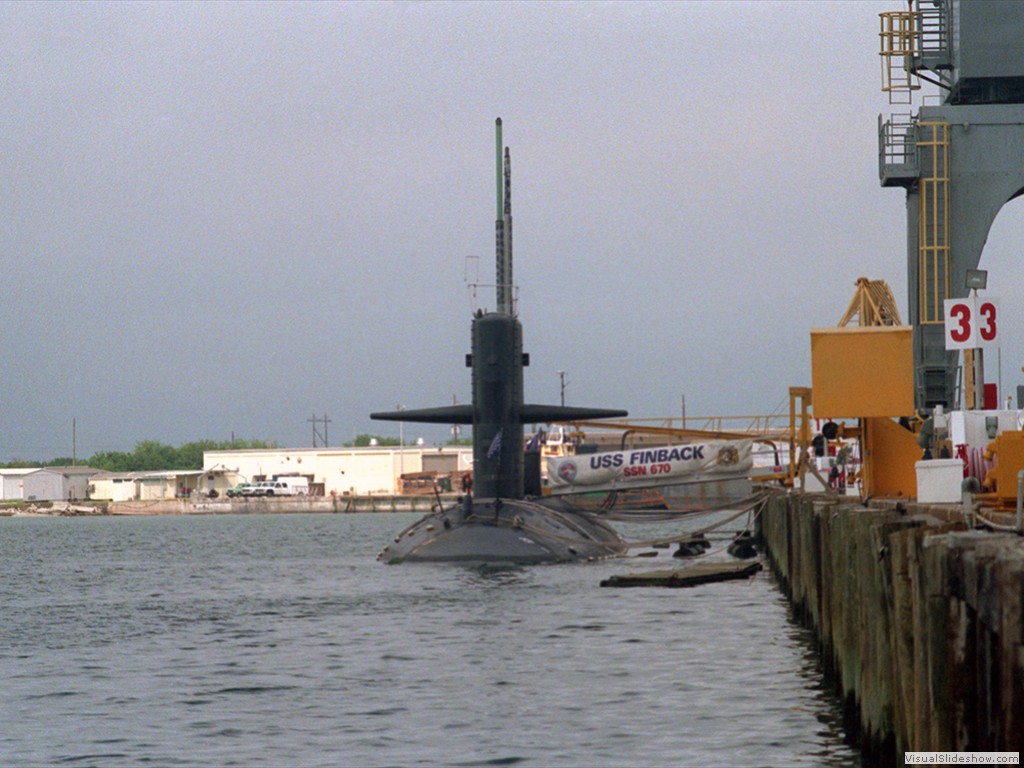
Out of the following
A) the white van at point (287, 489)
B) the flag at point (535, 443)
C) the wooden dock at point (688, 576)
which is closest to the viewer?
the wooden dock at point (688, 576)

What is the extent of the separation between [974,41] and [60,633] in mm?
24808

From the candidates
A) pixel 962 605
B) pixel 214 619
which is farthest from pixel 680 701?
pixel 214 619

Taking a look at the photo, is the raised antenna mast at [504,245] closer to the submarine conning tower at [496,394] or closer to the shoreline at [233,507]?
the submarine conning tower at [496,394]

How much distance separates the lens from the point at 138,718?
735 inches

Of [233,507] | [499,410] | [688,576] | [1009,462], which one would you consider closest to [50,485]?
[233,507]

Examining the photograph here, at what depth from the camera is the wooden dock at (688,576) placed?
3619 cm

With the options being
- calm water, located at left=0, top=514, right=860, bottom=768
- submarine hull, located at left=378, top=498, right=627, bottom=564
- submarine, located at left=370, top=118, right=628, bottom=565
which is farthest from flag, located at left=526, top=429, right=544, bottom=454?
calm water, located at left=0, top=514, right=860, bottom=768

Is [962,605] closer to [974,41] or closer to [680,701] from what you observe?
[680,701]

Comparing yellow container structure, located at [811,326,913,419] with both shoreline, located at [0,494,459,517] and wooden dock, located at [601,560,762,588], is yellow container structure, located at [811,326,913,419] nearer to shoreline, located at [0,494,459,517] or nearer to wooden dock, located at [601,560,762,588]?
wooden dock, located at [601,560,762,588]

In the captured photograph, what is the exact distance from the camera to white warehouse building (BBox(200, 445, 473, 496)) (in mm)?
155000

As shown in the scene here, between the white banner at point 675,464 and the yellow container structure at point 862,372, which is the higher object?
the yellow container structure at point 862,372

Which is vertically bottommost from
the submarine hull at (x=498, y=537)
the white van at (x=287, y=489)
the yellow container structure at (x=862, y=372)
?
the white van at (x=287, y=489)

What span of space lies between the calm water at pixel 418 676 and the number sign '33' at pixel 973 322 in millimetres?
5321

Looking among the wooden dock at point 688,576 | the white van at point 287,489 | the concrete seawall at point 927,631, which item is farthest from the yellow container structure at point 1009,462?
the white van at point 287,489
